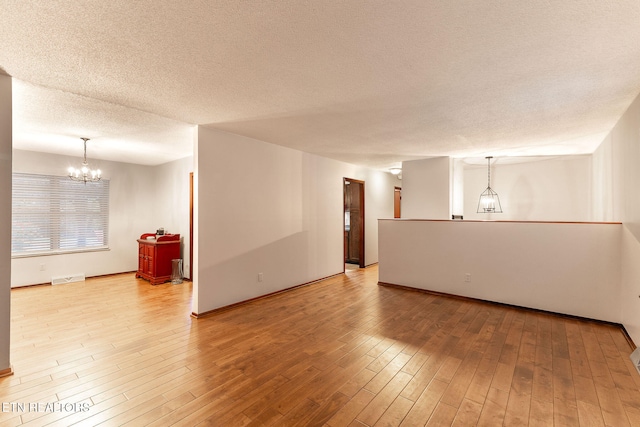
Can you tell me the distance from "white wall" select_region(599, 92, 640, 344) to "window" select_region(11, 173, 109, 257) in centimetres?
852

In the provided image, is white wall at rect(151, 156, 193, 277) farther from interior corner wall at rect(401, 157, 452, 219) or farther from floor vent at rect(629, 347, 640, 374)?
floor vent at rect(629, 347, 640, 374)

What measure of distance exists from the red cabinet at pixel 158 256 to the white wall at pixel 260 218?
236cm

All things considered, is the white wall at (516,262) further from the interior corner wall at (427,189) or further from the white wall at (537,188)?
the white wall at (537,188)

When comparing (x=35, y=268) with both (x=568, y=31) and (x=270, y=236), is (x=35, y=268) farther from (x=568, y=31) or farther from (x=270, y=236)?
(x=568, y=31)

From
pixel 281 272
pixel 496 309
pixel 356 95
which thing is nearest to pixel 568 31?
pixel 356 95

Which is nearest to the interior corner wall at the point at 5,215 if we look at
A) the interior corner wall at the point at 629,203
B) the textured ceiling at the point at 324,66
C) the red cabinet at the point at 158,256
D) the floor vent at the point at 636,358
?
the textured ceiling at the point at 324,66

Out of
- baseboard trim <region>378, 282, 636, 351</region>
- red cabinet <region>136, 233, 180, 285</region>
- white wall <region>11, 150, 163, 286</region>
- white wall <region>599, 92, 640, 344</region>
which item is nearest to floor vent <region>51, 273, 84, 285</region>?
white wall <region>11, 150, 163, 286</region>

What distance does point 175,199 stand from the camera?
6.06 metres

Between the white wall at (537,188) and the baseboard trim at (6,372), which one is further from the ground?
the white wall at (537,188)

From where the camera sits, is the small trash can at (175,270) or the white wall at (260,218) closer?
the white wall at (260,218)

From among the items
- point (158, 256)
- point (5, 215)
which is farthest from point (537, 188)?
point (5, 215)

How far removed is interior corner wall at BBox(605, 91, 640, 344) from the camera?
8.95ft

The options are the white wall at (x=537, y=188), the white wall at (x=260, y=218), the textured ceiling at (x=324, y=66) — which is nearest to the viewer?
the textured ceiling at (x=324, y=66)

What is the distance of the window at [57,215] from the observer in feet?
16.6
